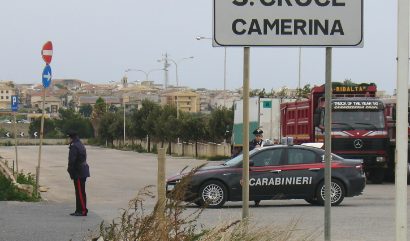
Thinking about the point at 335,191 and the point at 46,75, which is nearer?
the point at 335,191

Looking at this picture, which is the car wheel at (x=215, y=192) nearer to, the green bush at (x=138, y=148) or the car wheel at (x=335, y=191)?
the car wheel at (x=335, y=191)

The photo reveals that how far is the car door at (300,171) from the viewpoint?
20.7 metres

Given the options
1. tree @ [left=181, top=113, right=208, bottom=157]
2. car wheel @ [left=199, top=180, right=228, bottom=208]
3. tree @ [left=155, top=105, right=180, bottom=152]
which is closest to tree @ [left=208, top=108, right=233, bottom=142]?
tree @ [left=181, top=113, right=208, bottom=157]

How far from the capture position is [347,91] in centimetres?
3170

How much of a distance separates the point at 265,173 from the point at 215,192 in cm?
120

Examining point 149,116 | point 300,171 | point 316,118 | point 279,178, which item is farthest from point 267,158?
point 149,116

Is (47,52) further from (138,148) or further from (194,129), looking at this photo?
(138,148)

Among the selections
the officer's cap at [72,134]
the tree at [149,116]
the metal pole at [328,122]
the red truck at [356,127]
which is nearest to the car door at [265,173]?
the officer's cap at [72,134]

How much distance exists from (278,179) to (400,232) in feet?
44.9

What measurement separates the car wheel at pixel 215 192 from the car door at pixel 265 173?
62cm

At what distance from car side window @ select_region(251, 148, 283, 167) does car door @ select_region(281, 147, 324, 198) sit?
0.19 m

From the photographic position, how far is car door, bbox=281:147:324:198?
20672mm

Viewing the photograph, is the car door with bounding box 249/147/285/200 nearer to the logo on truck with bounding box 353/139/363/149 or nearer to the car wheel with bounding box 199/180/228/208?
the car wheel with bounding box 199/180/228/208

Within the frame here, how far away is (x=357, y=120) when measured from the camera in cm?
2991
